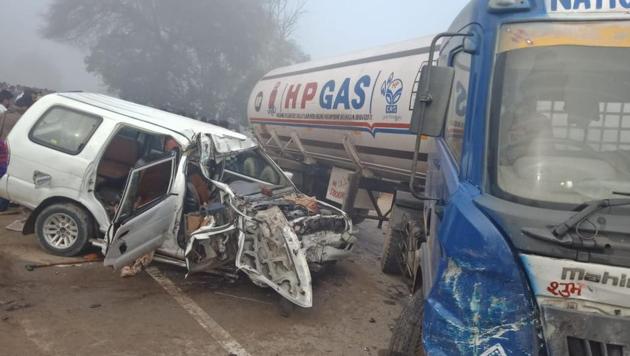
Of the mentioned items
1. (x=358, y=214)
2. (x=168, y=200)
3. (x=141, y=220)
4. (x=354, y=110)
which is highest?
(x=354, y=110)

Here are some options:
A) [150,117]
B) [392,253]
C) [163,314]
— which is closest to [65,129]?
[150,117]

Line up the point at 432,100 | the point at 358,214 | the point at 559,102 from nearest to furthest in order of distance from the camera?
the point at 559,102 → the point at 432,100 → the point at 358,214

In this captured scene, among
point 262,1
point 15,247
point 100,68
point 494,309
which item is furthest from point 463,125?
point 262,1

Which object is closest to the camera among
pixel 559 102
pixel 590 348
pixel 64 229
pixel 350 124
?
pixel 590 348

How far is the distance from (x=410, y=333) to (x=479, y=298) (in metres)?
1.16

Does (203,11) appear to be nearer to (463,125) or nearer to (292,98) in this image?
(292,98)

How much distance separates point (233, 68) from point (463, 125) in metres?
27.2

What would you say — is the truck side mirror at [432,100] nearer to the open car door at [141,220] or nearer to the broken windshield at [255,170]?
the open car door at [141,220]

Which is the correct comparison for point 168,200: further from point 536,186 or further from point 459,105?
point 536,186

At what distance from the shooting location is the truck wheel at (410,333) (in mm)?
3352

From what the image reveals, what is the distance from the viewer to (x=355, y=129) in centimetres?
762

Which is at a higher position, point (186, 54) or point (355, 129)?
point (186, 54)

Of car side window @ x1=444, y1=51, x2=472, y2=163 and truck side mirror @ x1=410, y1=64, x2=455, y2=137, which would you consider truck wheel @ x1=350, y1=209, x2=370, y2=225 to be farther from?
truck side mirror @ x1=410, y1=64, x2=455, y2=137

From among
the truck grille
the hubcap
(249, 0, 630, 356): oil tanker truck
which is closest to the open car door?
the hubcap
